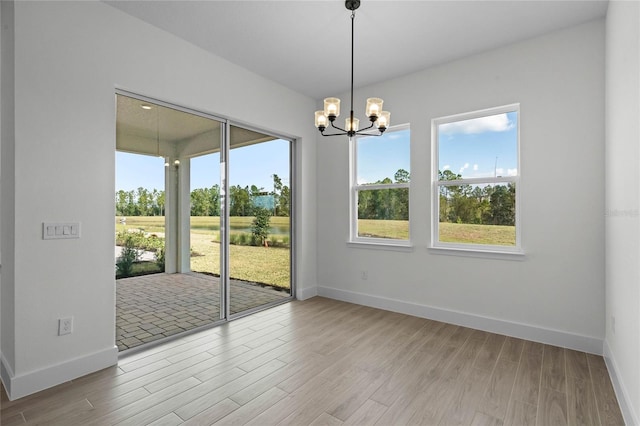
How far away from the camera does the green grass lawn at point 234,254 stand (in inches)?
123

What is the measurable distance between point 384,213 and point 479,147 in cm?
138

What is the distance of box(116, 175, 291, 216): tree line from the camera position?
2924 mm

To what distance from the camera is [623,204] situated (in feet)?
6.85

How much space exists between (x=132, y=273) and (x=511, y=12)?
4096mm

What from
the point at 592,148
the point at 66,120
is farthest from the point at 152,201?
the point at 592,148

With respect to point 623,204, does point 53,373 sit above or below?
below

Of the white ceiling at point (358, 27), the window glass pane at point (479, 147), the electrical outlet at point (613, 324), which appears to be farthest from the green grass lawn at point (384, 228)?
the electrical outlet at point (613, 324)

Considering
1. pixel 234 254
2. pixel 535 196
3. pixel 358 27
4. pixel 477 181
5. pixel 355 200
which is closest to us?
pixel 358 27

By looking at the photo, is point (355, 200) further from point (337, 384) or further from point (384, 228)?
point (337, 384)

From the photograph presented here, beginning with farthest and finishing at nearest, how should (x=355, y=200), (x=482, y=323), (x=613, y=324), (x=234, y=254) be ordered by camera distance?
(x=355, y=200)
(x=234, y=254)
(x=482, y=323)
(x=613, y=324)

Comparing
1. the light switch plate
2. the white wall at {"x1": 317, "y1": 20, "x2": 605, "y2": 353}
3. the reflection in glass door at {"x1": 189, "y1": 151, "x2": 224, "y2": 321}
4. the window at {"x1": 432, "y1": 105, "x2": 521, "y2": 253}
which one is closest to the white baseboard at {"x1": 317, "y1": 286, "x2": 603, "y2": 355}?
the white wall at {"x1": 317, "y1": 20, "x2": 605, "y2": 353}

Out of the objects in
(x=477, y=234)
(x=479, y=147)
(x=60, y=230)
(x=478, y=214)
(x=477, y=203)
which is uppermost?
(x=479, y=147)

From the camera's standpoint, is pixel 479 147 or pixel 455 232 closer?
pixel 479 147

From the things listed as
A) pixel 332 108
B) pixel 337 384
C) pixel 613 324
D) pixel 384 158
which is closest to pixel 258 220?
pixel 384 158
